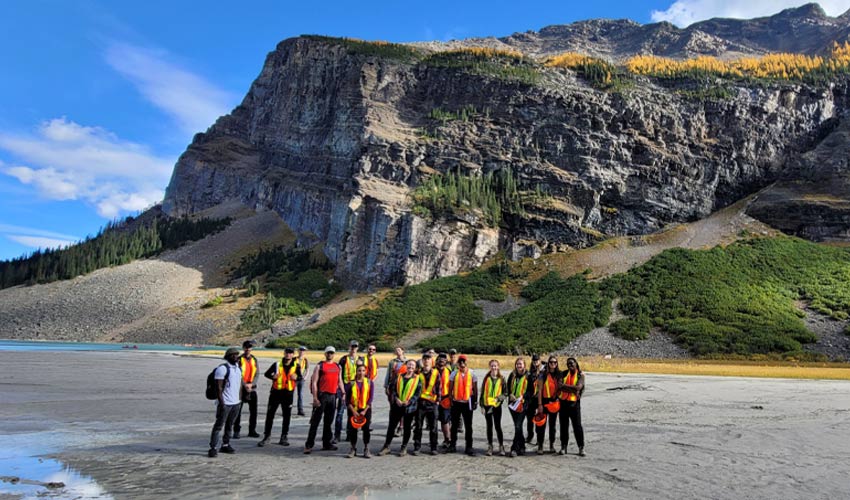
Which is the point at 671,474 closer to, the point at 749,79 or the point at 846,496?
the point at 846,496

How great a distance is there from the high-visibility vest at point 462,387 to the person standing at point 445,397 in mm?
155

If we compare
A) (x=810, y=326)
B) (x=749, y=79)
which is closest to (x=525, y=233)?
(x=810, y=326)

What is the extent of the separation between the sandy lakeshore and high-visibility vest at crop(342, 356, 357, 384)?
1.56 meters

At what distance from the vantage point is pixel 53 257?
113938 millimetres

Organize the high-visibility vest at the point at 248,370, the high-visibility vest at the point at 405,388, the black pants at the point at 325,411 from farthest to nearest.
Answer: the high-visibility vest at the point at 248,370, the black pants at the point at 325,411, the high-visibility vest at the point at 405,388

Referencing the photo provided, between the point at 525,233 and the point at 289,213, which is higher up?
the point at 289,213

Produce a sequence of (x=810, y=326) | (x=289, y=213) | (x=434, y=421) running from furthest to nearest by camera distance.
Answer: (x=289, y=213) → (x=810, y=326) → (x=434, y=421)

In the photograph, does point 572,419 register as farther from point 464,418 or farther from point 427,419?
point 427,419

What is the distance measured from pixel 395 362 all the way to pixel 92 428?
7.62 metres

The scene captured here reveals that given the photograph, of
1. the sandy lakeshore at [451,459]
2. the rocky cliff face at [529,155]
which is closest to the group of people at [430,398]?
the sandy lakeshore at [451,459]

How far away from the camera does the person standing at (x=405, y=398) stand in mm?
11516

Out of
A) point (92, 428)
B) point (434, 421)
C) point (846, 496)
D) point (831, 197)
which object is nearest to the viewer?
point (846, 496)

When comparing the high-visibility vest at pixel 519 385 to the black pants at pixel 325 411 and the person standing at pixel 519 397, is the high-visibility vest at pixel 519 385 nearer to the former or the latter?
the person standing at pixel 519 397

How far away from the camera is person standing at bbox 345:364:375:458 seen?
11266mm
